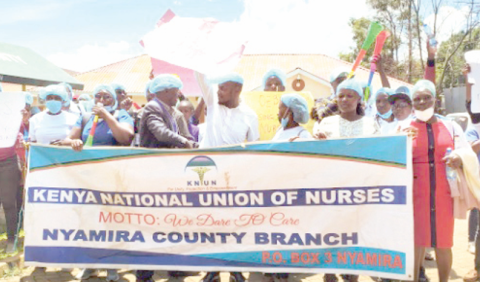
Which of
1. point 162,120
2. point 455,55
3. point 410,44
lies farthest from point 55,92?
point 455,55

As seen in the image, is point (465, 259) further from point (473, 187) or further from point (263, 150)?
point (263, 150)

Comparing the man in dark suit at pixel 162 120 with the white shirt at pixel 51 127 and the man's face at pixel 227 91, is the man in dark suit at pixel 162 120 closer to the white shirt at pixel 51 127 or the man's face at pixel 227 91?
the man's face at pixel 227 91

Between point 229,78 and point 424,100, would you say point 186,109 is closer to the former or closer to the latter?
point 229,78

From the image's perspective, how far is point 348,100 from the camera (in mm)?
3988

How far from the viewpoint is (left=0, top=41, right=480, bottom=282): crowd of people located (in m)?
3.79

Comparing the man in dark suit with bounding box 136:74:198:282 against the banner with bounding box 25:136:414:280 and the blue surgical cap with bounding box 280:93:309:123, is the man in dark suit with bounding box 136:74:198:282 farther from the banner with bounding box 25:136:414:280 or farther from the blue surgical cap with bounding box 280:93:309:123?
the blue surgical cap with bounding box 280:93:309:123

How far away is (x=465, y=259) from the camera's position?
5492 millimetres

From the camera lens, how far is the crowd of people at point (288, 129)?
3791 millimetres

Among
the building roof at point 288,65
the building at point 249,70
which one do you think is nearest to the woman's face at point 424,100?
the building at point 249,70

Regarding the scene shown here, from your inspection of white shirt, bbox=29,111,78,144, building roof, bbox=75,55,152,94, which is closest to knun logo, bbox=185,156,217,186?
white shirt, bbox=29,111,78,144

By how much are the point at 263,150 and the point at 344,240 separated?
98 centimetres

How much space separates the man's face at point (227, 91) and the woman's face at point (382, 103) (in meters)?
1.89

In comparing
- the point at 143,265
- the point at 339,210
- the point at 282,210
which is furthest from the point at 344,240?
the point at 143,265

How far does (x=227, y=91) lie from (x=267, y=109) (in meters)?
1.30
